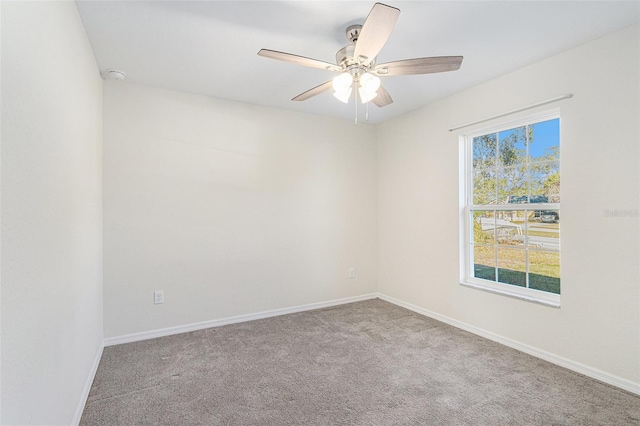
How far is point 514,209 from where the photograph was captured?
2939 millimetres

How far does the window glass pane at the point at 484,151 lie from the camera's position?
315 centimetres

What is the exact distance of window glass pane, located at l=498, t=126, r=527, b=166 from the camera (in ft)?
9.47

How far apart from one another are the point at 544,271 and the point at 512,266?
0.90 ft

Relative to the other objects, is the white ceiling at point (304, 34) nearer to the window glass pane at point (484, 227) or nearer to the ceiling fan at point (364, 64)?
the ceiling fan at point (364, 64)

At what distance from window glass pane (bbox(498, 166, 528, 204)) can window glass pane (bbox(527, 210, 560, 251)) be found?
0.19m

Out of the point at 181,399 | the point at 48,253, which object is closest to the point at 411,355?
the point at 181,399

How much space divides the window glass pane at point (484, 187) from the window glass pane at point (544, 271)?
25.6 inches

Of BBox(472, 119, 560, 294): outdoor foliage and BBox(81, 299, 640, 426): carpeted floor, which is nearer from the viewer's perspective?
BBox(81, 299, 640, 426): carpeted floor

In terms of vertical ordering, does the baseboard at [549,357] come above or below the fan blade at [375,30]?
below

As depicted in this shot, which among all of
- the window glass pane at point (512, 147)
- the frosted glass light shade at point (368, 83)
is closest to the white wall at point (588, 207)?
the window glass pane at point (512, 147)

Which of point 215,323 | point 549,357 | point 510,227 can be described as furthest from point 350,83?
point 215,323

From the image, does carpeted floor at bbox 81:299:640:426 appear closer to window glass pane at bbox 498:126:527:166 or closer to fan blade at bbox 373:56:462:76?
window glass pane at bbox 498:126:527:166

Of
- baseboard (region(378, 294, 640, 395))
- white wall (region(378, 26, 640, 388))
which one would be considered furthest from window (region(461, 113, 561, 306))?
baseboard (region(378, 294, 640, 395))

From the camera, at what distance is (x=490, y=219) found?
3.18m
